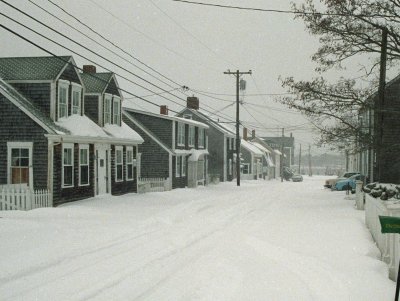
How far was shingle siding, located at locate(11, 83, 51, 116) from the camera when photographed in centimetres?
2342

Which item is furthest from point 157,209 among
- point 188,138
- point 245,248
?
point 188,138

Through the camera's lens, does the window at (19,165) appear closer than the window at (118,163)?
Yes

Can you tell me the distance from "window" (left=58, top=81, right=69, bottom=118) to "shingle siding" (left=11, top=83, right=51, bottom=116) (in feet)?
2.59

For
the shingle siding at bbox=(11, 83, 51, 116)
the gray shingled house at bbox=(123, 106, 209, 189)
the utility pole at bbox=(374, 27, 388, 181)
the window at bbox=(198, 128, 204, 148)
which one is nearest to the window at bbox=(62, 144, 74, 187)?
the shingle siding at bbox=(11, 83, 51, 116)

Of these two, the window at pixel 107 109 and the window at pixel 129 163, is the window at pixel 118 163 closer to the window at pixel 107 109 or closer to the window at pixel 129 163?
the window at pixel 129 163

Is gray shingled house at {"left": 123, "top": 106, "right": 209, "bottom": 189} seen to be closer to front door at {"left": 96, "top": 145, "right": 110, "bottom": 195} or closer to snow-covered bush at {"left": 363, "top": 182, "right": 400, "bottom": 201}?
front door at {"left": 96, "top": 145, "right": 110, "bottom": 195}

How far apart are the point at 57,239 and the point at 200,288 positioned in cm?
605

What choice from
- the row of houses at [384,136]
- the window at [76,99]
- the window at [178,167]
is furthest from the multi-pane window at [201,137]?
the window at [76,99]

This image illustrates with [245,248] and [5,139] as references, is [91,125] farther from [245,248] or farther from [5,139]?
[245,248]

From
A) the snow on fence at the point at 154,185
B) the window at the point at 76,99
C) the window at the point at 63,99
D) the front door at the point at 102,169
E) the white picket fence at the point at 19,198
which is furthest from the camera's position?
the snow on fence at the point at 154,185

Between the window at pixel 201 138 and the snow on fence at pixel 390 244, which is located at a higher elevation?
the window at pixel 201 138

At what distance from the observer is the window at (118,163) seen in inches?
1180

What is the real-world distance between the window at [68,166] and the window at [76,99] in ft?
8.32

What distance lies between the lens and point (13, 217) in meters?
18.5
